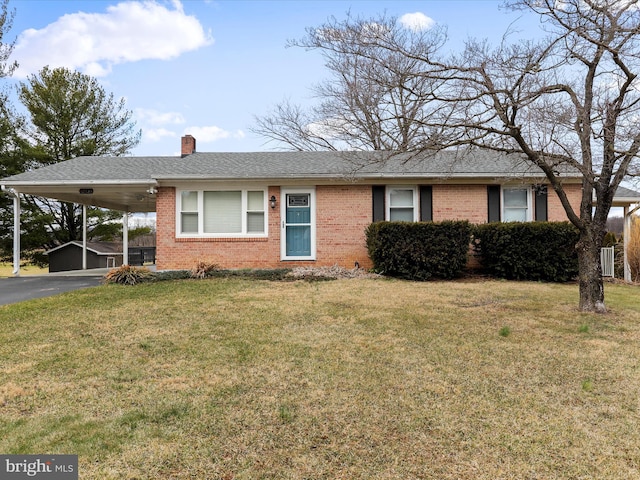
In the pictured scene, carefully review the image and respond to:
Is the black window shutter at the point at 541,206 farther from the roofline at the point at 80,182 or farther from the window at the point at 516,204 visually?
the roofline at the point at 80,182

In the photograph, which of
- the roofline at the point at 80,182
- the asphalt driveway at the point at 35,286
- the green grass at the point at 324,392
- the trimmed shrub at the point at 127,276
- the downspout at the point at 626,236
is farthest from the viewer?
the downspout at the point at 626,236

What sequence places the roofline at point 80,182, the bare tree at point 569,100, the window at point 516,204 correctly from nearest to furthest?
the bare tree at point 569,100 → the roofline at point 80,182 → the window at point 516,204

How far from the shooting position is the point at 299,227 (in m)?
11.8

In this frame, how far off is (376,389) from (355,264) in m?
8.21

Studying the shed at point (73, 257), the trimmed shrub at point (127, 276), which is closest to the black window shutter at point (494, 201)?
the trimmed shrub at point (127, 276)

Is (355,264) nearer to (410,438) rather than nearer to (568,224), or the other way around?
(568,224)

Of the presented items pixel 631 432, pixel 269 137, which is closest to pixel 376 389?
pixel 631 432

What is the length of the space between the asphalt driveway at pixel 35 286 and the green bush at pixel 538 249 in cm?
1041

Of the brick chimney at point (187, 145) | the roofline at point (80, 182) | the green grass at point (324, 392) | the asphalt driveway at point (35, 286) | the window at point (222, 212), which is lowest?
the green grass at point (324, 392)

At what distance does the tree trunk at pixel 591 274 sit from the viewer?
6.46 m

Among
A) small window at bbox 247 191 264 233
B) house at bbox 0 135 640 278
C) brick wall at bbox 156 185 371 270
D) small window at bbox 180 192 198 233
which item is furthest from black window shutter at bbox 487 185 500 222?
small window at bbox 180 192 198 233

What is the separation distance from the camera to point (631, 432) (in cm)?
278

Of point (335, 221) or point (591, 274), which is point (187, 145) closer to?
point (335, 221)

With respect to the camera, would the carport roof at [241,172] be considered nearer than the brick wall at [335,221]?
Yes
